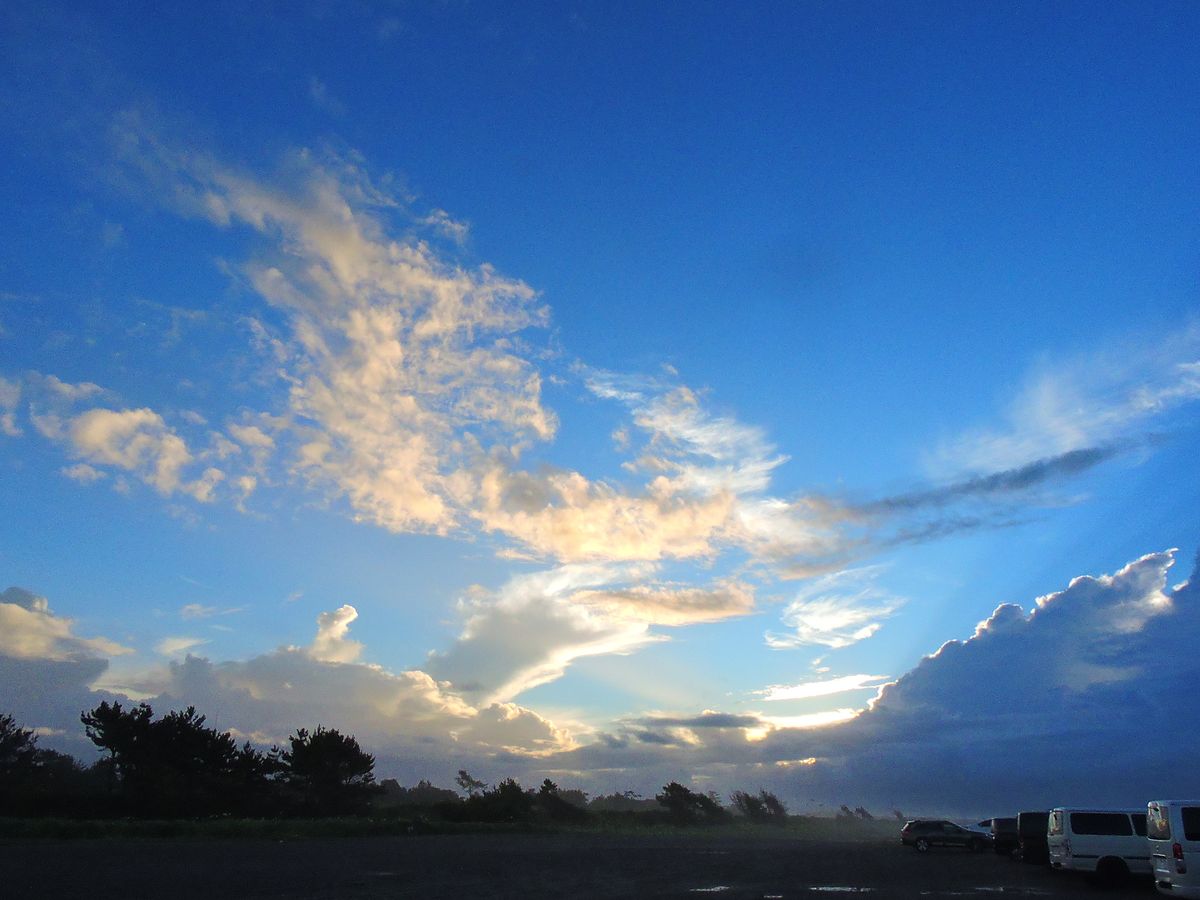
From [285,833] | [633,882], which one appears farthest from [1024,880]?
[285,833]

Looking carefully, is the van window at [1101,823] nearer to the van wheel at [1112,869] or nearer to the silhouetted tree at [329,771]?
the van wheel at [1112,869]

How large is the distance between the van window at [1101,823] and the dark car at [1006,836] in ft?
52.7

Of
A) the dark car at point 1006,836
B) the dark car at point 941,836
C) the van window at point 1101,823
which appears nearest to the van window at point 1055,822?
the van window at point 1101,823

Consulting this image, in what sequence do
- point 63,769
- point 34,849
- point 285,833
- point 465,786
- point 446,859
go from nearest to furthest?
1. point 446,859
2. point 34,849
3. point 285,833
4. point 63,769
5. point 465,786

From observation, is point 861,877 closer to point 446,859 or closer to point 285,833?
point 446,859

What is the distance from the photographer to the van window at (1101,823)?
73.6 ft

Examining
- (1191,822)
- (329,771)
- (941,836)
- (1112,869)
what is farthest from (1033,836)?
(329,771)

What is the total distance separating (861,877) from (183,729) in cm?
5886

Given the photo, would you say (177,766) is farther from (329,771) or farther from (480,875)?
(480,875)

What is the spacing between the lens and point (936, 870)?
27984 millimetres

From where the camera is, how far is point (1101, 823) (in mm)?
22578

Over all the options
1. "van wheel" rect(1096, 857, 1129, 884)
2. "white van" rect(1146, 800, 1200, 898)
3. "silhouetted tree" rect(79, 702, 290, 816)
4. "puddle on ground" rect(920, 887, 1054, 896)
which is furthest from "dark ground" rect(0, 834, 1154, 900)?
"silhouetted tree" rect(79, 702, 290, 816)

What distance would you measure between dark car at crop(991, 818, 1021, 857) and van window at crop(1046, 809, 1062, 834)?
1503 centimetres

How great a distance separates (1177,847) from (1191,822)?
59cm
